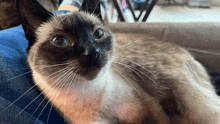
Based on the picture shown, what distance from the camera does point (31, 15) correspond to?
712 millimetres

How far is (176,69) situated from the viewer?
3.24 feet

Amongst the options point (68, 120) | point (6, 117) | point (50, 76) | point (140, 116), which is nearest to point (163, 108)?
point (140, 116)

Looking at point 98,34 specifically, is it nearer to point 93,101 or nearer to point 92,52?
point 92,52

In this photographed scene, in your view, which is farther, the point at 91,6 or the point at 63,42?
the point at 91,6

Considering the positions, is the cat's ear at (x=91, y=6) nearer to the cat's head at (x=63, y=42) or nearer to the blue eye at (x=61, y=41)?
the cat's head at (x=63, y=42)

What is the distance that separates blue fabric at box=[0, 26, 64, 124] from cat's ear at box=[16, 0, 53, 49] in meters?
0.14

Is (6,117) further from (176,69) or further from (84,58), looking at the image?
(176,69)

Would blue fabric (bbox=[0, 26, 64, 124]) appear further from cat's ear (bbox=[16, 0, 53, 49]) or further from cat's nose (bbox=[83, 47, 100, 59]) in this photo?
cat's nose (bbox=[83, 47, 100, 59])

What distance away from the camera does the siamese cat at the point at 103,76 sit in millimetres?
648

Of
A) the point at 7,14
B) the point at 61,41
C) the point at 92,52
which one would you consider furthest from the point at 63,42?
the point at 7,14

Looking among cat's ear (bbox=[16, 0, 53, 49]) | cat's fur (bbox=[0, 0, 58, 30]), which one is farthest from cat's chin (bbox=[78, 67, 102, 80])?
cat's fur (bbox=[0, 0, 58, 30])

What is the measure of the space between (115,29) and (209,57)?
0.87 m

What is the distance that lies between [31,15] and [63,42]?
22cm

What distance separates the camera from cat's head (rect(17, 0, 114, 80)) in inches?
24.2
